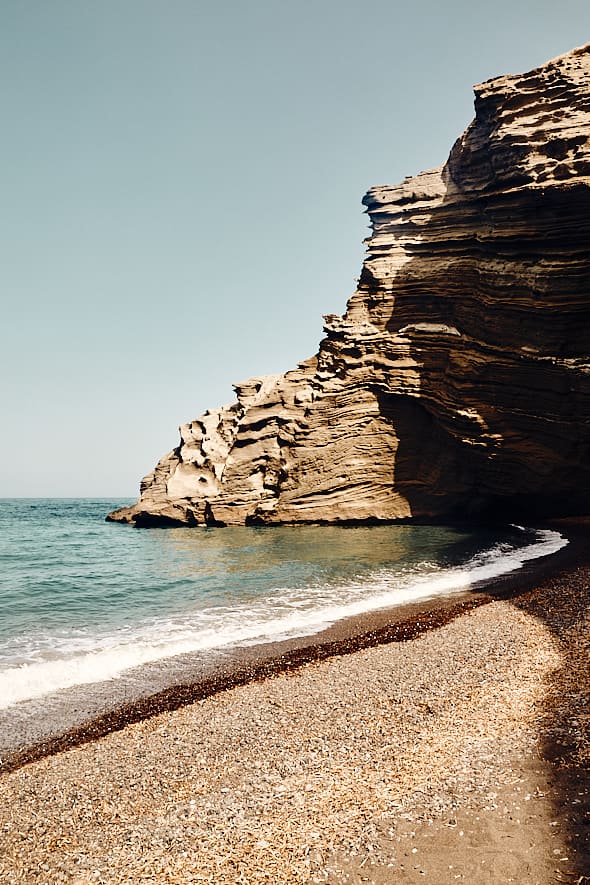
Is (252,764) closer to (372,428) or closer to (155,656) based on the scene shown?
(155,656)

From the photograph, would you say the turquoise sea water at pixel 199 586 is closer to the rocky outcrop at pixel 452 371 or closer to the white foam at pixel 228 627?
the white foam at pixel 228 627

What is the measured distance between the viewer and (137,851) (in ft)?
16.6

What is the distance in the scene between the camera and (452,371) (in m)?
32.5

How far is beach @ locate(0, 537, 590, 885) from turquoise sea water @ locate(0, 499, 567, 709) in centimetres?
321

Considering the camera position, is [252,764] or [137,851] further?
[252,764]

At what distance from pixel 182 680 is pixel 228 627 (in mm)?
3462

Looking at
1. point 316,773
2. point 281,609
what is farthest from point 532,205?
point 316,773

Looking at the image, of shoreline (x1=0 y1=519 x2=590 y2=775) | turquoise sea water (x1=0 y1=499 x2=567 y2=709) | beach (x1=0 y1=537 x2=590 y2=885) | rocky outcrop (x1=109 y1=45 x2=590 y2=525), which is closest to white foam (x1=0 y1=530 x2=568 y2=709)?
turquoise sea water (x1=0 y1=499 x2=567 y2=709)

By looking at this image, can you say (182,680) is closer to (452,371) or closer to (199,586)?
(199,586)

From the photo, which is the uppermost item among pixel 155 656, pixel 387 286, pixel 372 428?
pixel 387 286

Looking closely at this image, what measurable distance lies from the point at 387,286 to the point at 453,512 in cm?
1606

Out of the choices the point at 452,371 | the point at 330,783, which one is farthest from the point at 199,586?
the point at 452,371

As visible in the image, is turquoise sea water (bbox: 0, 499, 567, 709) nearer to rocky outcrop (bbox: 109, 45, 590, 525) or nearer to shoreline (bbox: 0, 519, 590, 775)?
shoreline (bbox: 0, 519, 590, 775)

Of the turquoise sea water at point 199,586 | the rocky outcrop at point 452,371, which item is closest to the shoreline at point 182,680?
the turquoise sea water at point 199,586
